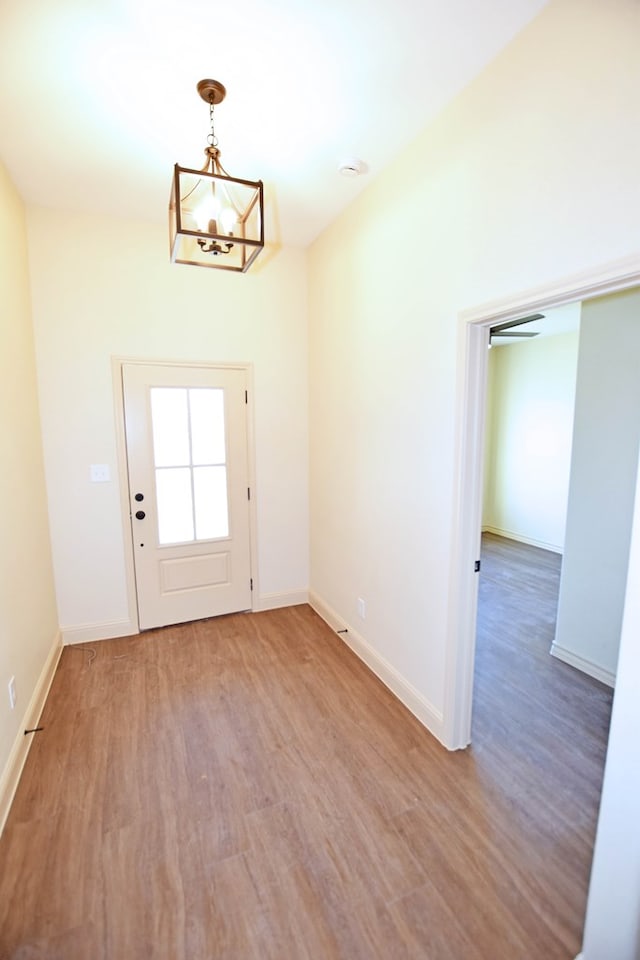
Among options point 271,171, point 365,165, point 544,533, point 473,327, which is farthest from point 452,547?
point 544,533

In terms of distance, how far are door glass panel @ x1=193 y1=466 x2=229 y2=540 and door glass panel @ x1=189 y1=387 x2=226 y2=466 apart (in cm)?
9

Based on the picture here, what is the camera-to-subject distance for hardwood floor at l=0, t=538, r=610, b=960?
4.58ft

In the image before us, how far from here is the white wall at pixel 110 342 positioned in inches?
116

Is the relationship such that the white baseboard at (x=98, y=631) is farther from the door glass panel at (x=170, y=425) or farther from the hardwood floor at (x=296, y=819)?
the door glass panel at (x=170, y=425)

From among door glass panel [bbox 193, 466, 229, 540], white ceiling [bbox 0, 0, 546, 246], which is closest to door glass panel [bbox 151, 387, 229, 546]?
door glass panel [bbox 193, 466, 229, 540]

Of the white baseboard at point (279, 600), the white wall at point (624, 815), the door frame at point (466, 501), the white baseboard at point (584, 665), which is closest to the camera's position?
the white wall at point (624, 815)

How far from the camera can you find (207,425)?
3393 mm

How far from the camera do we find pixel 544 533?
564 centimetres

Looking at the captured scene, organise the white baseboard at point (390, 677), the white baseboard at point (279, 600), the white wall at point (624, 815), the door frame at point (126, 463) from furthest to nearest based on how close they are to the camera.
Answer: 1. the white baseboard at point (279, 600)
2. the door frame at point (126, 463)
3. the white baseboard at point (390, 677)
4. the white wall at point (624, 815)

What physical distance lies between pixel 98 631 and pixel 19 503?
1352mm

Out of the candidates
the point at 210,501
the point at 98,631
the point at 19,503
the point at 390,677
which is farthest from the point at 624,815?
the point at 98,631

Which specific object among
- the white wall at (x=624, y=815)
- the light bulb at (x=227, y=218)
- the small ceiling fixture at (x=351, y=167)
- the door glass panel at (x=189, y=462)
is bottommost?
the white wall at (x=624, y=815)

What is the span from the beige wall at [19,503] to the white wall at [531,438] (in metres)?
5.16

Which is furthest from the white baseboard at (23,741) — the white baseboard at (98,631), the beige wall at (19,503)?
the white baseboard at (98,631)
